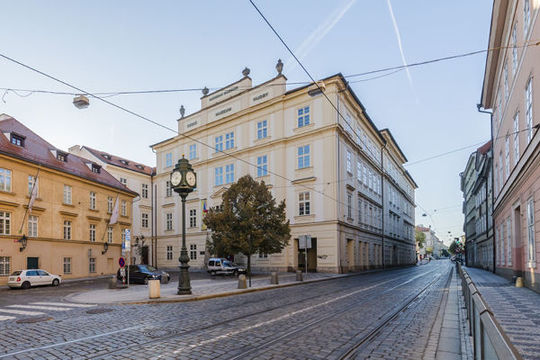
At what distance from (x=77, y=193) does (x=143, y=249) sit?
57.1 ft

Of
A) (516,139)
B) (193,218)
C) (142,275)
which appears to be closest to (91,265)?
(193,218)

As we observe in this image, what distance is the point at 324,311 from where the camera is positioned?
36.8 ft

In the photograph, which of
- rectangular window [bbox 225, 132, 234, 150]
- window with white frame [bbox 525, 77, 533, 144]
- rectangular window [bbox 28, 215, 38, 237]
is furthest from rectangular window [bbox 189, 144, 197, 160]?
window with white frame [bbox 525, 77, 533, 144]

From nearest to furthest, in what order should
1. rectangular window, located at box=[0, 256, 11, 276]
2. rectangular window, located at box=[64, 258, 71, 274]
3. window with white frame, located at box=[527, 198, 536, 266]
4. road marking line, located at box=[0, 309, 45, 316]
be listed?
road marking line, located at box=[0, 309, 45, 316] → window with white frame, located at box=[527, 198, 536, 266] → rectangular window, located at box=[0, 256, 11, 276] → rectangular window, located at box=[64, 258, 71, 274]

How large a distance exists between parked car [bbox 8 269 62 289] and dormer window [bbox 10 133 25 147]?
37.7 ft

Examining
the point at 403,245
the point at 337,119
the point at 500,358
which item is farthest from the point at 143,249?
the point at 500,358

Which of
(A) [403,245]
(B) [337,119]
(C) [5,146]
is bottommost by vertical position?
(A) [403,245]

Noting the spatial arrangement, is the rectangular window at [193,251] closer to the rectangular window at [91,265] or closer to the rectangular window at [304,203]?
the rectangular window at [91,265]

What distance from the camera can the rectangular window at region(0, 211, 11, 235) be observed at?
27.5 m

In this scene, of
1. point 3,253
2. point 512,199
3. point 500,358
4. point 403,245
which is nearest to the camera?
point 500,358

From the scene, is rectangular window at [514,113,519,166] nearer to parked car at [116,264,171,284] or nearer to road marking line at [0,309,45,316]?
road marking line at [0,309,45,316]

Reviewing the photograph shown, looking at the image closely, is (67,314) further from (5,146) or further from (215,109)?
(215,109)

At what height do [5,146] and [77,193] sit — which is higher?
[5,146]

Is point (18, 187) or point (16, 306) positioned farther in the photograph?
point (18, 187)
